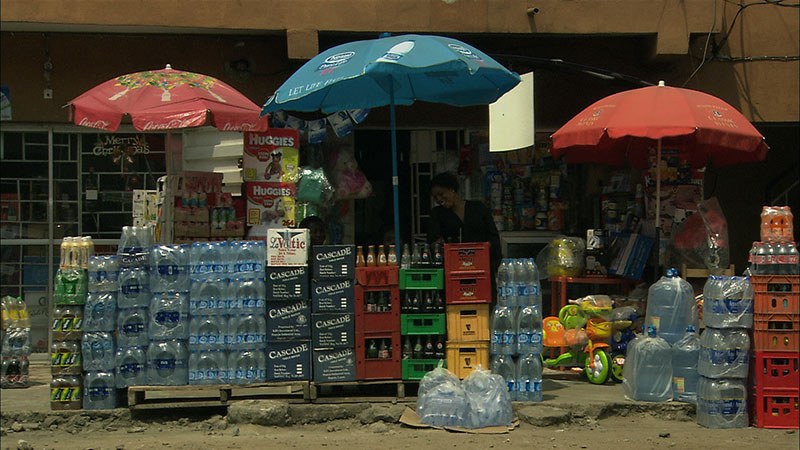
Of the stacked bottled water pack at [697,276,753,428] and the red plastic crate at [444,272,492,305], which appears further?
the red plastic crate at [444,272,492,305]

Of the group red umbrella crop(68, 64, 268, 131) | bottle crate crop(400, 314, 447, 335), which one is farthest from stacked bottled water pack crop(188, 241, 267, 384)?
red umbrella crop(68, 64, 268, 131)

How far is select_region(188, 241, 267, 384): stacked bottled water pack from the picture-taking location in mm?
8312

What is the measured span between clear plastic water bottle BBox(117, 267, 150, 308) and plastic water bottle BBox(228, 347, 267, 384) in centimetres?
89

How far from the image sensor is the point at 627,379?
28.5 feet

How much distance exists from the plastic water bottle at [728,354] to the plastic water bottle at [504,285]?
1708mm

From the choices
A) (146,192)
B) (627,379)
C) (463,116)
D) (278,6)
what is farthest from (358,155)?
(627,379)

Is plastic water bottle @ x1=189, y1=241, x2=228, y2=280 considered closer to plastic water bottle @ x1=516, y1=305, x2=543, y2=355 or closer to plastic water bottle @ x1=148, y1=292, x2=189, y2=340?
plastic water bottle @ x1=148, y1=292, x2=189, y2=340

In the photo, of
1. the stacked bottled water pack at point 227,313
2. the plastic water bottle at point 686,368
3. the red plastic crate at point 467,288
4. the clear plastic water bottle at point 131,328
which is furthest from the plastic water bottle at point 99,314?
the plastic water bottle at point 686,368

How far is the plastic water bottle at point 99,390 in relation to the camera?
8375 millimetres

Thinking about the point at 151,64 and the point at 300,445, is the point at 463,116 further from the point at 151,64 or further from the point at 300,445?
the point at 300,445

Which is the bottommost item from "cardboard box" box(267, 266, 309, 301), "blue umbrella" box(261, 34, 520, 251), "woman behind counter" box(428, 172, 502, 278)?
"cardboard box" box(267, 266, 309, 301)

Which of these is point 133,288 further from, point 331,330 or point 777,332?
point 777,332

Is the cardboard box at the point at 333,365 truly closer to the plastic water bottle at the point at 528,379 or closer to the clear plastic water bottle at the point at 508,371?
the clear plastic water bottle at the point at 508,371

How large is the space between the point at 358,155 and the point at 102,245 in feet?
11.0
